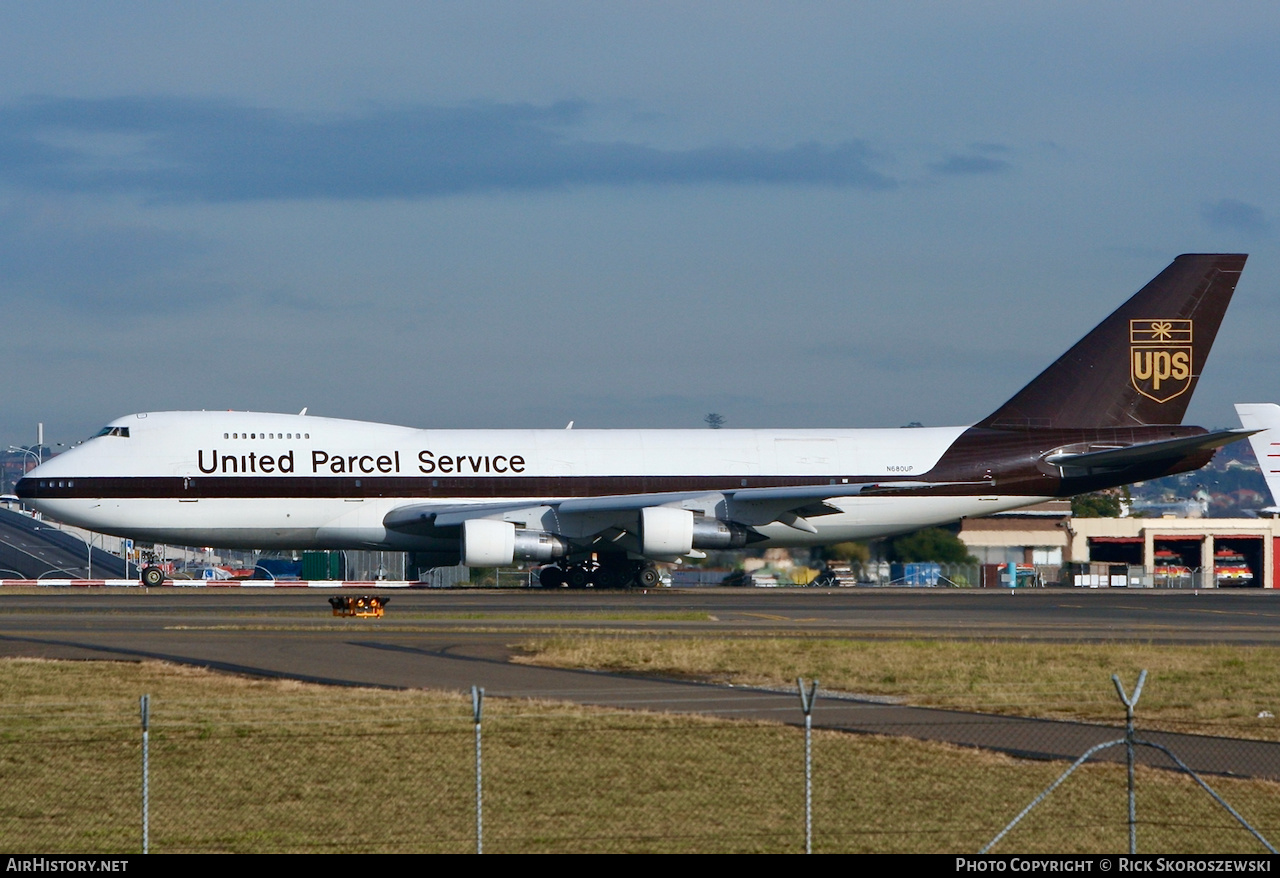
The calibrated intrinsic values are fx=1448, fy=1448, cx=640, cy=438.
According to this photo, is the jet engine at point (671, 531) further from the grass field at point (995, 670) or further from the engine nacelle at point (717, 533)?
the grass field at point (995, 670)

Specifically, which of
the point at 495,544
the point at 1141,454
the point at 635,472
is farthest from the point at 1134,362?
the point at 495,544

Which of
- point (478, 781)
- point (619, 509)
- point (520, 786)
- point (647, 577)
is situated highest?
point (619, 509)

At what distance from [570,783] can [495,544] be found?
27.0 meters

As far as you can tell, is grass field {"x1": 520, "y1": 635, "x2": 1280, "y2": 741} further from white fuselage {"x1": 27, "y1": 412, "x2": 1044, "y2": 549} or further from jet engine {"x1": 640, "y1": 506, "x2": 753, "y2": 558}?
white fuselage {"x1": 27, "y1": 412, "x2": 1044, "y2": 549}

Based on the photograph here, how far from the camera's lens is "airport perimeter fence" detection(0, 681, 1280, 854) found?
12070 mm

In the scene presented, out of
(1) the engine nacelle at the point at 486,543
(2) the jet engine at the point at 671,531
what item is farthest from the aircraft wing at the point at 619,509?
(1) the engine nacelle at the point at 486,543

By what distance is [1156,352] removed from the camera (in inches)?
1875

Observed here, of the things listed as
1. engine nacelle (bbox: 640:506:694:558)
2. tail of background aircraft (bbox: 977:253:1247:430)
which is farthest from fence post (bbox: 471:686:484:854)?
tail of background aircraft (bbox: 977:253:1247:430)

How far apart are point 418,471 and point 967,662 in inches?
934

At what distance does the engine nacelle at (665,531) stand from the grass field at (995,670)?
46.2ft

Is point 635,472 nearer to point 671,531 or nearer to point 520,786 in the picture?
point 671,531

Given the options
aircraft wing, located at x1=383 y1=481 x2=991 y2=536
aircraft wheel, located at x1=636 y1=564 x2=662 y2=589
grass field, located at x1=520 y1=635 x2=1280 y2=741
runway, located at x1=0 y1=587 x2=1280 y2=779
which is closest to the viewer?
runway, located at x1=0 y1=587 x2=1280 y2=779

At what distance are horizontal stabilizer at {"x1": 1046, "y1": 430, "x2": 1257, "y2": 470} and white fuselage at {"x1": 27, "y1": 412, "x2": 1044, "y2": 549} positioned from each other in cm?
250
